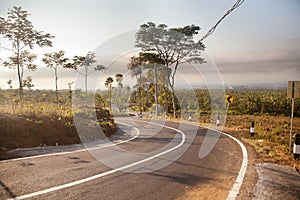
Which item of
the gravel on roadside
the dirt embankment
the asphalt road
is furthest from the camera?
the dirt embankment

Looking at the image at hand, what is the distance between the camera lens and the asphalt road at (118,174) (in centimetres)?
429

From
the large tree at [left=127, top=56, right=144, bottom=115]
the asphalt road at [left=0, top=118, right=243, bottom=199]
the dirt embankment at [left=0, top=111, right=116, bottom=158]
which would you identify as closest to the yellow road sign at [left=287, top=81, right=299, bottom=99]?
the asphalt road at [left=0, top=118, right=243, bottom=199]

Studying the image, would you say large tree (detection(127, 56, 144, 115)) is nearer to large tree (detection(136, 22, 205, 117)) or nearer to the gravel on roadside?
large tree (detection(136, 22, 205, 117))

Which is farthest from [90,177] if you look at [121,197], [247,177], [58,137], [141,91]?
[141,91]

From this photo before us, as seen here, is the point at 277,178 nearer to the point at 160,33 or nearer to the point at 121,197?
the point at 121,197

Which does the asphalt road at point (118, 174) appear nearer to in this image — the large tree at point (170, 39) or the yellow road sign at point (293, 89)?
the yellow road sign at point (293, 89)

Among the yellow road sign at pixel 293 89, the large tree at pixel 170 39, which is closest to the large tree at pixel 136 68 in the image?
the large tree at pixel 170 39

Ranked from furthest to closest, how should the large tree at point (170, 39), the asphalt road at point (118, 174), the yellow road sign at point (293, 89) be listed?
the large tree at point (170, 39) < the yellow road sign at point (293, 89) < the asphalt road at point (118, 174)

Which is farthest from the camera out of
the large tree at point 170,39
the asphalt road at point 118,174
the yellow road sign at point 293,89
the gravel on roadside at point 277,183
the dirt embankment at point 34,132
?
the large tree at point 170,39

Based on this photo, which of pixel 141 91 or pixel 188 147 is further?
pixel 141 91

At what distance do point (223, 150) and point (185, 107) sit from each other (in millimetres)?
39458

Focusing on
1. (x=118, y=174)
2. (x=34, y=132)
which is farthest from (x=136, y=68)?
(x=118, y=174)

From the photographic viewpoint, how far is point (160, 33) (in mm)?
24766

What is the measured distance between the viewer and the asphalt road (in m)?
4.29
